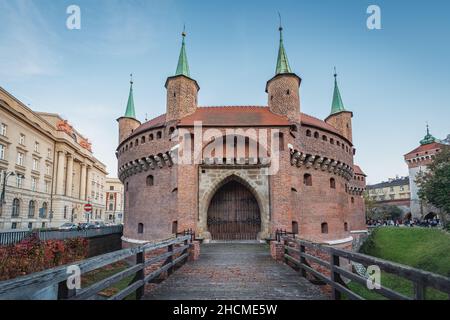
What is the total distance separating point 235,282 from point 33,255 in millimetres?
14408

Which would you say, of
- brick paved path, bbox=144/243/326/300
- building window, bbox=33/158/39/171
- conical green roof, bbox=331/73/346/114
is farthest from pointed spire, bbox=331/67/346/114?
building window, bbox=33/158/39/171

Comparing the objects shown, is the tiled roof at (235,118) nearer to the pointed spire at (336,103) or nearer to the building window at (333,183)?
the building window at (333,183)

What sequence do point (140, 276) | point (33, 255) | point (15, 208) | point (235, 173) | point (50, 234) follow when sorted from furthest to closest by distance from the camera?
point (15, 208) → point (50, 234) → point (235, 173) → point (33, 255) → point (140, 276)

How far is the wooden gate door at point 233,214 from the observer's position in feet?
59.3

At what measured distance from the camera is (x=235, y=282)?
7270mm

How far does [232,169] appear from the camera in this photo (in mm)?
17562

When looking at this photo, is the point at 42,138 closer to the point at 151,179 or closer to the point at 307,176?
the point at 151,179

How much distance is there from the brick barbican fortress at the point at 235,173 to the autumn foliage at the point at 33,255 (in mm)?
4516

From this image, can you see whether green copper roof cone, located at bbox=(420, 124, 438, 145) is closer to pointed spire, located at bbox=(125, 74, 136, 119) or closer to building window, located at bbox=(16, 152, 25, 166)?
pointed spire, located at bbox=(125, 74, 136, 119)

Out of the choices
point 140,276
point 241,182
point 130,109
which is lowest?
point 140,276

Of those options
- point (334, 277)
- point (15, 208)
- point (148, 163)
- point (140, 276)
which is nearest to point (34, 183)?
point (15, 208)

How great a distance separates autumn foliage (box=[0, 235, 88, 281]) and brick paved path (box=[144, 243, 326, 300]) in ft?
34.1

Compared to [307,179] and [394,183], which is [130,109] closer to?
[307,179]
